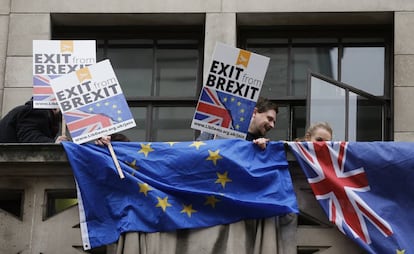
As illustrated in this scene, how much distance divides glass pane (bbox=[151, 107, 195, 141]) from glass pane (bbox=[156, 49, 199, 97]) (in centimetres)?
26

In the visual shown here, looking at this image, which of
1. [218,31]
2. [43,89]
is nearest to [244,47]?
[218,31]

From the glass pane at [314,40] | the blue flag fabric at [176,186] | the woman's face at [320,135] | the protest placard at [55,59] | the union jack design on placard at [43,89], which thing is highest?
the glass pane at [314,40]

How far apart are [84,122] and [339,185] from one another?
10.2 feet

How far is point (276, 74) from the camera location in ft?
66.8

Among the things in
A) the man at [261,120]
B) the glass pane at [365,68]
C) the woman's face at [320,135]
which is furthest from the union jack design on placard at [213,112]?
the glass pane at [365,68]

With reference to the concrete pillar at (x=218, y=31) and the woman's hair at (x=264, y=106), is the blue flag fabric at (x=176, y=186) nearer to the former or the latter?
the woman's hair at (x=264, y=106)

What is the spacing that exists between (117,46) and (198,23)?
4.33ft

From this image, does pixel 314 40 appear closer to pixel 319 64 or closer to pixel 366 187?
pixel 319 64

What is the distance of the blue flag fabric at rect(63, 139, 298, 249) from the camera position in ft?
50.8

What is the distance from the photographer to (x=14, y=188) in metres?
16.0

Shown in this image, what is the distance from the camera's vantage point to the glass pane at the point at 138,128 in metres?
20.1

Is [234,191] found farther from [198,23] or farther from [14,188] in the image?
[198,23]

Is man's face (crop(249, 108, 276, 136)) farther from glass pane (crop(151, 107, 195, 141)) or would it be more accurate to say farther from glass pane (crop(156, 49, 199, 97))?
glass pane (crop(156, 49, 199, 97))

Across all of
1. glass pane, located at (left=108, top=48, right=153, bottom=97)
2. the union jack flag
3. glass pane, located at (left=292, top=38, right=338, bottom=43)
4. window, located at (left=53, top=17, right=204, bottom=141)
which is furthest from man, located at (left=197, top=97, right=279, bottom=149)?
glass pane, located at (left=292, top=38, right=338, bottom=43)
